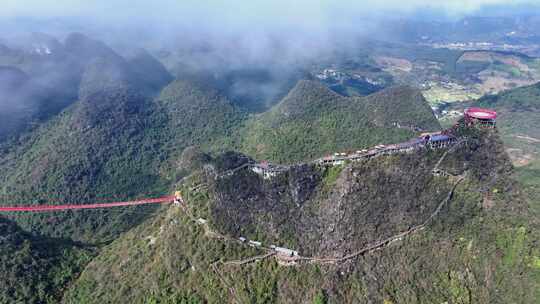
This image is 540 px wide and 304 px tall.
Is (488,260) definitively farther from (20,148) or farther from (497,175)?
(20,148)

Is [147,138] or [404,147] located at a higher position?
[404,147]

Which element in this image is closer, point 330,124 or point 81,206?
point 81,206

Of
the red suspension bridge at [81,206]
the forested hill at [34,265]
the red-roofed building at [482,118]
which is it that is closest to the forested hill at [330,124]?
the red suspension bridge at [81,206]

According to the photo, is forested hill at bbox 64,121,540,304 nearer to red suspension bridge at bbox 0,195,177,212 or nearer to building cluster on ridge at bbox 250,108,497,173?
building cluster on ridge at bbox 250,108,497,173

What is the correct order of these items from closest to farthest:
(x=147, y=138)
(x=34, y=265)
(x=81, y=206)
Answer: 1. (x=34, y=265)
2. (x=81, y=206)
3. (x=147, y=138)

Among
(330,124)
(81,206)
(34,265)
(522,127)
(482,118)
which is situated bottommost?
(522,127)

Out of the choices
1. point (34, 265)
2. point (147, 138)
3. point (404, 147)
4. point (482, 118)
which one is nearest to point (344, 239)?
point (404, 147)

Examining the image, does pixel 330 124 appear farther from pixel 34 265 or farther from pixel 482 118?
pixel 34 265

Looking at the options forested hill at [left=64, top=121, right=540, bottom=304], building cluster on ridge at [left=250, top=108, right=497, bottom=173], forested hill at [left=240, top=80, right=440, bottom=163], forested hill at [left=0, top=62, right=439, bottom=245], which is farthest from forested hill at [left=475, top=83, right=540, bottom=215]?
forested hill at [left=64, top=121, right=540, bottom=304]

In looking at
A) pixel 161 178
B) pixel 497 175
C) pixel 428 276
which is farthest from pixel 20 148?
pixel 497 175

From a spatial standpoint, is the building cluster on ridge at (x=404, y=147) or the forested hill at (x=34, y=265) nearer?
the forested hill at (x=34, y=265)

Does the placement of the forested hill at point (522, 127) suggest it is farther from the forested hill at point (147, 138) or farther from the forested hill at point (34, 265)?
the forested hill at point (34, 265)
